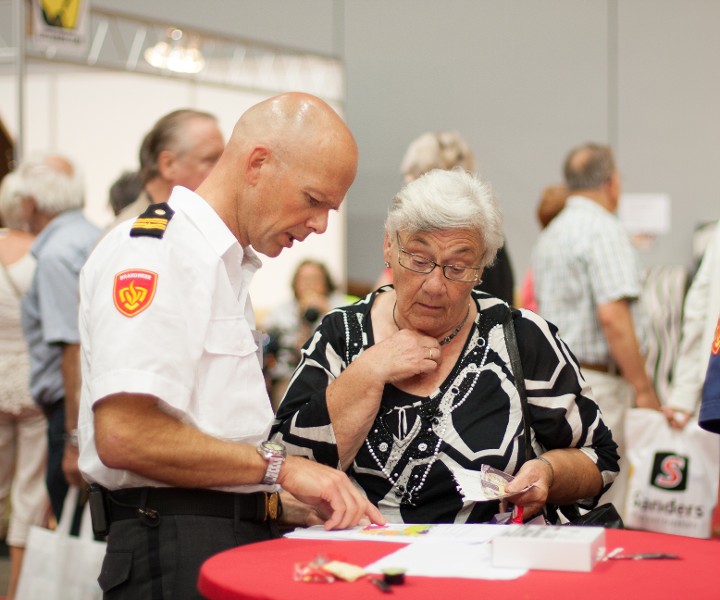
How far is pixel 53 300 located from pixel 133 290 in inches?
73.5

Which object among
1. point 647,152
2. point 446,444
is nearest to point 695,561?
point 446,444

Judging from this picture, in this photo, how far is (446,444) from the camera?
2.09 metres

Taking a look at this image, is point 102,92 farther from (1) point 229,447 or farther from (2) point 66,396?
(1) point 229,447

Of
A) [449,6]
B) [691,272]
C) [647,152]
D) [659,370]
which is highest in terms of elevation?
[449,6]

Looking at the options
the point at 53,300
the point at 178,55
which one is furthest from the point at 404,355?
the point at 178,55

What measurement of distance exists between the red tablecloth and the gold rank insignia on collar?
532mm

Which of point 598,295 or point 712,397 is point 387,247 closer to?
point 712,397

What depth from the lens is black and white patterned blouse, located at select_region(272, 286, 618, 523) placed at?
208 centimetres

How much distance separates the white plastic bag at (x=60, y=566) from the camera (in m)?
2.79

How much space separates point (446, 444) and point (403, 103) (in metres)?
5.93

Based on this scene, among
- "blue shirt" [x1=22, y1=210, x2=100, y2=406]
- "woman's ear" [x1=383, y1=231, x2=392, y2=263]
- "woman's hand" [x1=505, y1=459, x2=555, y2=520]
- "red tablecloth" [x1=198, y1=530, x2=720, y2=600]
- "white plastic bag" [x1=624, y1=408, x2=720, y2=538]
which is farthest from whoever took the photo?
"white plastic bag" [x1=624, y1=408, x2=720, y2=538]

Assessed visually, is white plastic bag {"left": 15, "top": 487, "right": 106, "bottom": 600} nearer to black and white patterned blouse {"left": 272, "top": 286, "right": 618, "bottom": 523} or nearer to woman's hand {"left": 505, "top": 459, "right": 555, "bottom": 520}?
black and white patterned blouse {"left": 272, "top": 286, "right": 618, "bottom": 523}

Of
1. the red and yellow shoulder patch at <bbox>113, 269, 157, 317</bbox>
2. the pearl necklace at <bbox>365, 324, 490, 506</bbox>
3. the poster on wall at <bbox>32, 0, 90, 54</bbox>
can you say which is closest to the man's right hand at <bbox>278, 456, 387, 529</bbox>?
the pearl necklace at <bbox>365, 324, 490, 506</bbox>

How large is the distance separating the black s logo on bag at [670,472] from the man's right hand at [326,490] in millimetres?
2273
